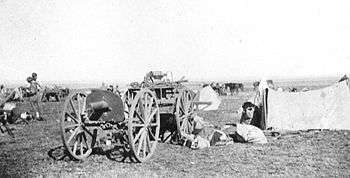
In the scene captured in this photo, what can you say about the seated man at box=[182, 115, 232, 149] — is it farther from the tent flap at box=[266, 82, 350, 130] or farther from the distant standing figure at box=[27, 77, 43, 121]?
the distant standing figure at box=[27, 77, 43, 121]

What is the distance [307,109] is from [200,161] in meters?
6.71

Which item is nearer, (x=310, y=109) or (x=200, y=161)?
(x=200, y=161)

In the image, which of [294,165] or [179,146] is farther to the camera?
[179,146]

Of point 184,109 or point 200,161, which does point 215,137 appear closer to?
point 184,109

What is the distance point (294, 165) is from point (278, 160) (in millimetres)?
501

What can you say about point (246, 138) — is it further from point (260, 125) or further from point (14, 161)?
point (14, 161)

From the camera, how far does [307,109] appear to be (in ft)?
40.0

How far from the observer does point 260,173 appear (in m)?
6.35

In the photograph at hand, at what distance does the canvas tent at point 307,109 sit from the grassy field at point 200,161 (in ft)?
5.64

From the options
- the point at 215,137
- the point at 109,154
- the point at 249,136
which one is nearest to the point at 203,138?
the point at 215,137

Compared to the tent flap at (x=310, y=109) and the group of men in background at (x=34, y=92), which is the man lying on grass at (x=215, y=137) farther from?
the group of men in background at (x=34, y=92)

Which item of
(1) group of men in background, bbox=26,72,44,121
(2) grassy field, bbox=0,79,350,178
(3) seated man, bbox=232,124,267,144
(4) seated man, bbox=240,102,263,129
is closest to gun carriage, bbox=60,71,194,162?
(2) grassy field, bbox=0,79,350,178

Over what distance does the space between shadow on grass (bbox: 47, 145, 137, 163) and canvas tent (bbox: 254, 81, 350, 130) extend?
5.74 m

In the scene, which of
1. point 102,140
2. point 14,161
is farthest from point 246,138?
point 14,161
